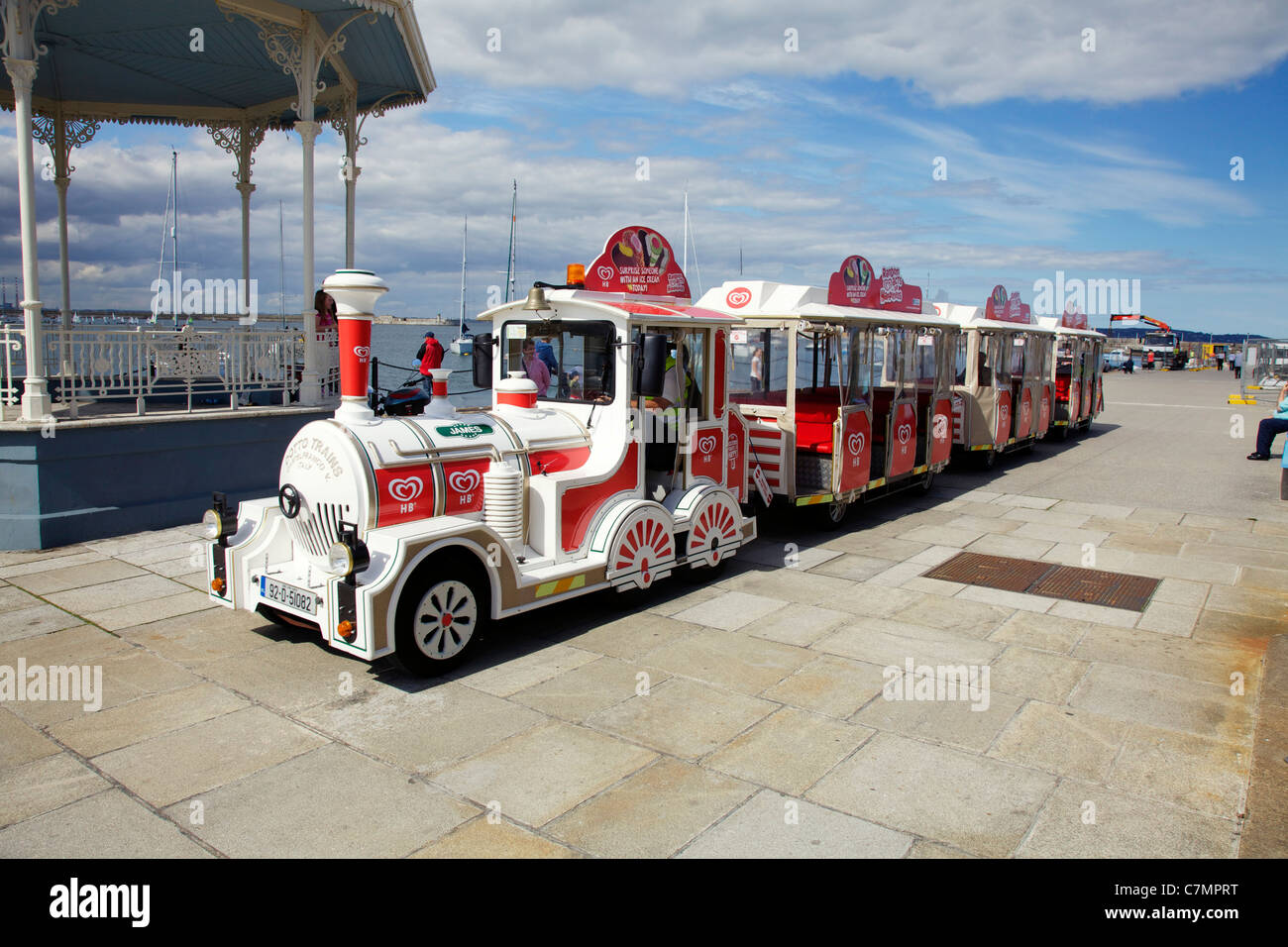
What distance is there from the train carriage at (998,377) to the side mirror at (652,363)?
8.30 m

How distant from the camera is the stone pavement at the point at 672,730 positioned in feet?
12.7

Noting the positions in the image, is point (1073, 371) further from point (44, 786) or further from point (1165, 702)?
point (44, 786)

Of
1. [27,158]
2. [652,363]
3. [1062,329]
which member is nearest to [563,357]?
[652,363]

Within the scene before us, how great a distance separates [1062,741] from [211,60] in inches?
511

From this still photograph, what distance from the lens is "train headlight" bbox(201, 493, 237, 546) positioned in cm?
612

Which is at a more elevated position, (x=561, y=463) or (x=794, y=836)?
(x=561, y=463)

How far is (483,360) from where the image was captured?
7.63 m

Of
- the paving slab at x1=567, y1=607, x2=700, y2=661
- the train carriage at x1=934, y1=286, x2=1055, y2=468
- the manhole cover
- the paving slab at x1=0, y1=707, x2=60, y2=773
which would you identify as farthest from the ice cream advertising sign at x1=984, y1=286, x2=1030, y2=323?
the paving slab at x1=0, y1=707, x2=60, y2=773

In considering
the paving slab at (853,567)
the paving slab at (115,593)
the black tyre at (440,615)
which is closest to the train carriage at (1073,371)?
the paving slab at (853,567)

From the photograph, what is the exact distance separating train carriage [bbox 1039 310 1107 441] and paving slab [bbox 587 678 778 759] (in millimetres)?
15460

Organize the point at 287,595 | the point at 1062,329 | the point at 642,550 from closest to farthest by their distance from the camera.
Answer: the point at 287,595, the point at 642,550, the point at 1062,329

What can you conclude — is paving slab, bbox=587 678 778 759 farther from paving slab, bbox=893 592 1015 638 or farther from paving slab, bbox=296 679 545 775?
paving slab, bbox=893 592 1015 638
